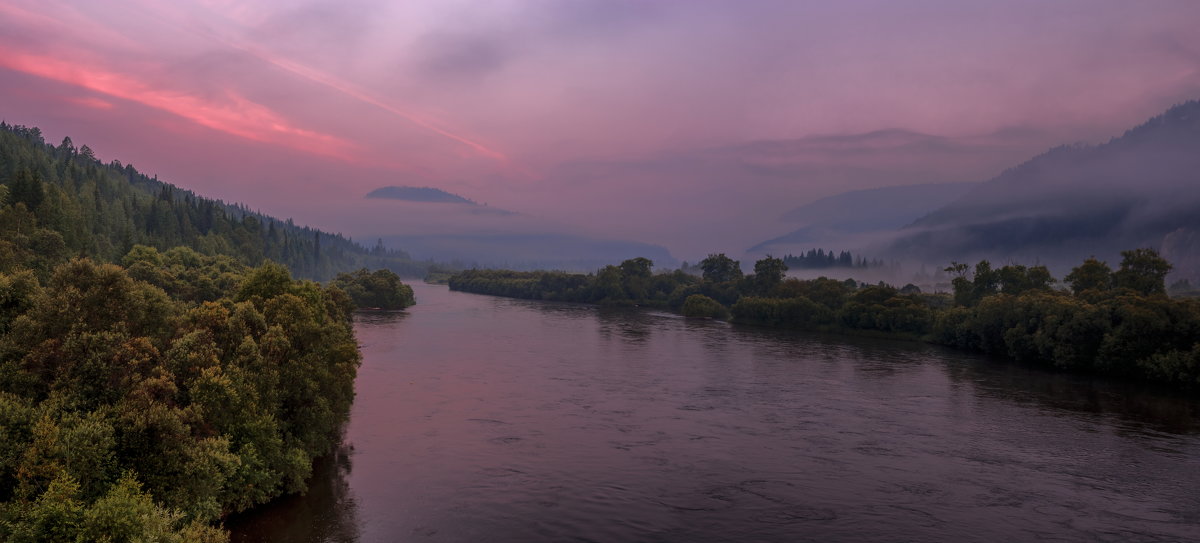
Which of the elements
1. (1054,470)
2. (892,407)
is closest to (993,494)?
(1054,470)

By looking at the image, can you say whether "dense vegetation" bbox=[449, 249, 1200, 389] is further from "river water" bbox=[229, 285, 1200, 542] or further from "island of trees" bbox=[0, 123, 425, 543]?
"island of trees" bbox=[0, 123, 425, 543]

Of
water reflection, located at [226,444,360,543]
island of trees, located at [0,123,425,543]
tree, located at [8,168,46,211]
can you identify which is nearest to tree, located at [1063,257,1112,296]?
water reflection, located at [226,444,360,543]

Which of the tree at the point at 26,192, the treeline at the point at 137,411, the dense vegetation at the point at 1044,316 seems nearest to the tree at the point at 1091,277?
the dense vegetation at the point at 1044,316

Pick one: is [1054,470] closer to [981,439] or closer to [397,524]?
[981,439]

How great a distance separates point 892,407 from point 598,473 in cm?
4520

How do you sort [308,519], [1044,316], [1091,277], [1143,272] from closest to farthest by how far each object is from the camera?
[308,519], [1044,316], [1143,272], [1091,277]

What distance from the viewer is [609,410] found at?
7625 cm

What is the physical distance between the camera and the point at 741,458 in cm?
5894

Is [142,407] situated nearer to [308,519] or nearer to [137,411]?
[137,411]

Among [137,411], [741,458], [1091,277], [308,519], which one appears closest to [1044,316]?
[1091,277]

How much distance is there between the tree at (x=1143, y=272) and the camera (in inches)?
5295

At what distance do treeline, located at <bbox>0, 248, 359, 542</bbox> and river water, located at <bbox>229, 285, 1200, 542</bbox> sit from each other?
5.34 m

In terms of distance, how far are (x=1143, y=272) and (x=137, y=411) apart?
170519 millimetres

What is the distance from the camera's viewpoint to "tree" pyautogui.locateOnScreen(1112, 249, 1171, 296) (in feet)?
441
